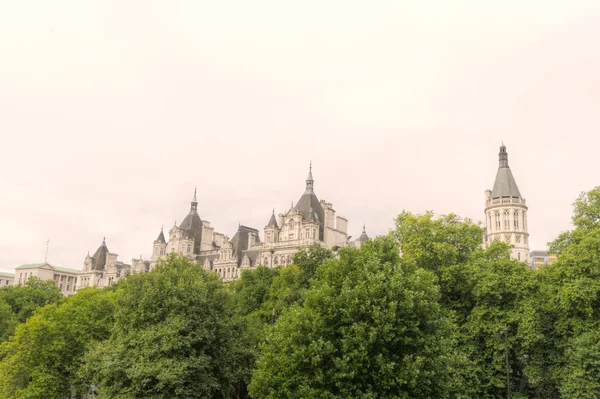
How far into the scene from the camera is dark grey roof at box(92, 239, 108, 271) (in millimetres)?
140000

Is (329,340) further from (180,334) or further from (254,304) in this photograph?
(254,304)

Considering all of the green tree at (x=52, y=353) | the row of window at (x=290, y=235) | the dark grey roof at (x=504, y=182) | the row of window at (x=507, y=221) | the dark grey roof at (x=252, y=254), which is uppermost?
the dark grey roof at (x=504, y=182)

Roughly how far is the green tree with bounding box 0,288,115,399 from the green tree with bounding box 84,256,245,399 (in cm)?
581

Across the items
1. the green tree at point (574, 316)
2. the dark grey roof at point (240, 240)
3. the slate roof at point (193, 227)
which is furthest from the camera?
the slate roof at point (193, 227)

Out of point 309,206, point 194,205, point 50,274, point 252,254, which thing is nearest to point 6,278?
point 50,274

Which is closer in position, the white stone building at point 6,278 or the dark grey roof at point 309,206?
the dark grey roof at point 309,206

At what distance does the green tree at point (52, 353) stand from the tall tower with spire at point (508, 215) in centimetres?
6918

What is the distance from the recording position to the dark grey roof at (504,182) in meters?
96.2

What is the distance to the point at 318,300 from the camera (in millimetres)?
30031

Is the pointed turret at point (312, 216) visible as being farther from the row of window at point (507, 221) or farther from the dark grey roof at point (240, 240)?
the row of window at point (507, 221)

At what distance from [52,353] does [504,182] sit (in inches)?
3122

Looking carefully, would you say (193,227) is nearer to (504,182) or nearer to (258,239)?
(258,239)

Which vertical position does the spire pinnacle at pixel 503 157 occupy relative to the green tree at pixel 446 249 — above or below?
above

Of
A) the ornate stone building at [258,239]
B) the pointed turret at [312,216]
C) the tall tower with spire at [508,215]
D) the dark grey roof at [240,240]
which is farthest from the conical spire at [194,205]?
the tall tower with spire at [508,215]
